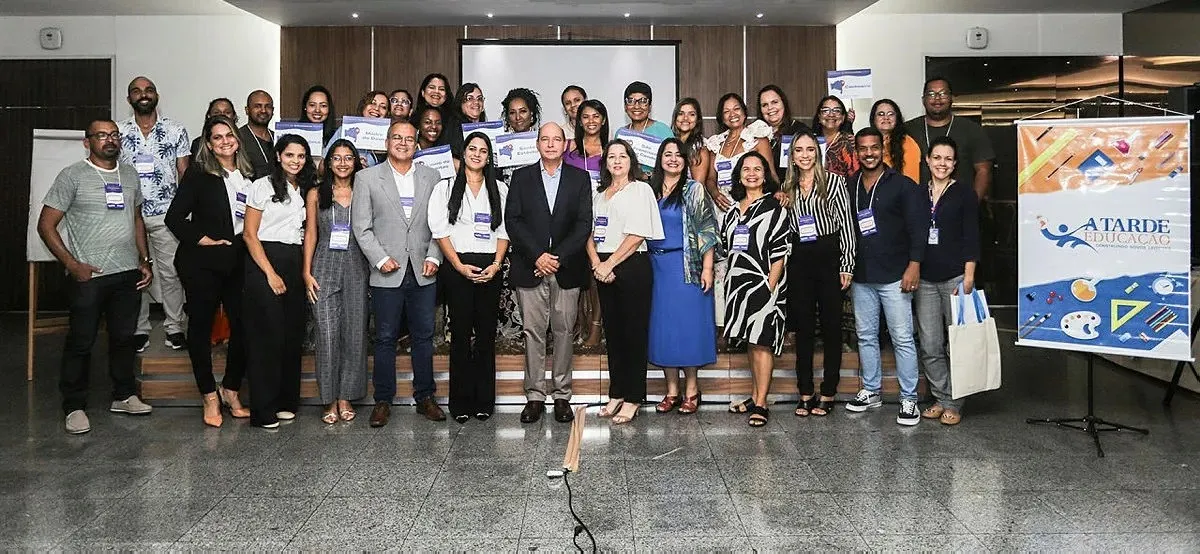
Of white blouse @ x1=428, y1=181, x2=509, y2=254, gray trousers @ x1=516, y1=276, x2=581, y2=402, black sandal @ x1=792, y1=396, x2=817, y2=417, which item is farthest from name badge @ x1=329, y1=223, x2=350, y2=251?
Answer: black sandal @ x1=792, y1=396, x2=817, y2=417

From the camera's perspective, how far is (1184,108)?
6.68 metres

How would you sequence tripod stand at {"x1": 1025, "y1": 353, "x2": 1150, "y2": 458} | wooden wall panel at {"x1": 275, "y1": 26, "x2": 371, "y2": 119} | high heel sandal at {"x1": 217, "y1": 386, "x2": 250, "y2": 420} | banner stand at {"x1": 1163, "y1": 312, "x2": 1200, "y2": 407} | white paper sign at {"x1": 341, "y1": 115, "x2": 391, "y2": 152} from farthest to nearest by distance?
wooden wall panel at {"x1": 275, "y1": 26, "x2": 371, "y2": 119}, white paper sign at {"x1": 341, "y1": 115, "x2": 391, "y2": 152}, banner stand at {"x1": 1163, "y1": 312, "x2": 1200, "y2": 407}, high heel sandal at {"x1": 217, "y1": 386, "x2": 250, "y2": 420}, tripod stand at {"x1": 1025, "y1": 353, "x2": 1150, "y2": 458}

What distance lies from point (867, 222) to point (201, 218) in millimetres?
3682

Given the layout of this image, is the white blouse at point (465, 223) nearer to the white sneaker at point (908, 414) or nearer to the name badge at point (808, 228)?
the name badge at point (808, 228)

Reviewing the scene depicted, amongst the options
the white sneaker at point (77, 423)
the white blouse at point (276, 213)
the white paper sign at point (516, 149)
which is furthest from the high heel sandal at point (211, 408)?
the white paper sign at point (516, 149)

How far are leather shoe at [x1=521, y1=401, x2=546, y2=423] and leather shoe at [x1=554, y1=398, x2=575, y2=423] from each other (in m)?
0.10

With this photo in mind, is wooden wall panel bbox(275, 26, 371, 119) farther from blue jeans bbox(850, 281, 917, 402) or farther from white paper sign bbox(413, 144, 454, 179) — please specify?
blue jeans bbox(850, 281, 917, 402)

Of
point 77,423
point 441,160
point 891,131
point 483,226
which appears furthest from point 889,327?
point 77,423

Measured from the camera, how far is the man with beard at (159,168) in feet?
21.5

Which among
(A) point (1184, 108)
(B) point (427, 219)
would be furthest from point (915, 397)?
(A) point (1184, 108)

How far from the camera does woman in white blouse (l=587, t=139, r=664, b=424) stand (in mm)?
5035

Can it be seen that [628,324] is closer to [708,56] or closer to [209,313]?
[209,313]

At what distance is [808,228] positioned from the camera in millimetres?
5113

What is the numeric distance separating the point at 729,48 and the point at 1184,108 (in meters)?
4.50
